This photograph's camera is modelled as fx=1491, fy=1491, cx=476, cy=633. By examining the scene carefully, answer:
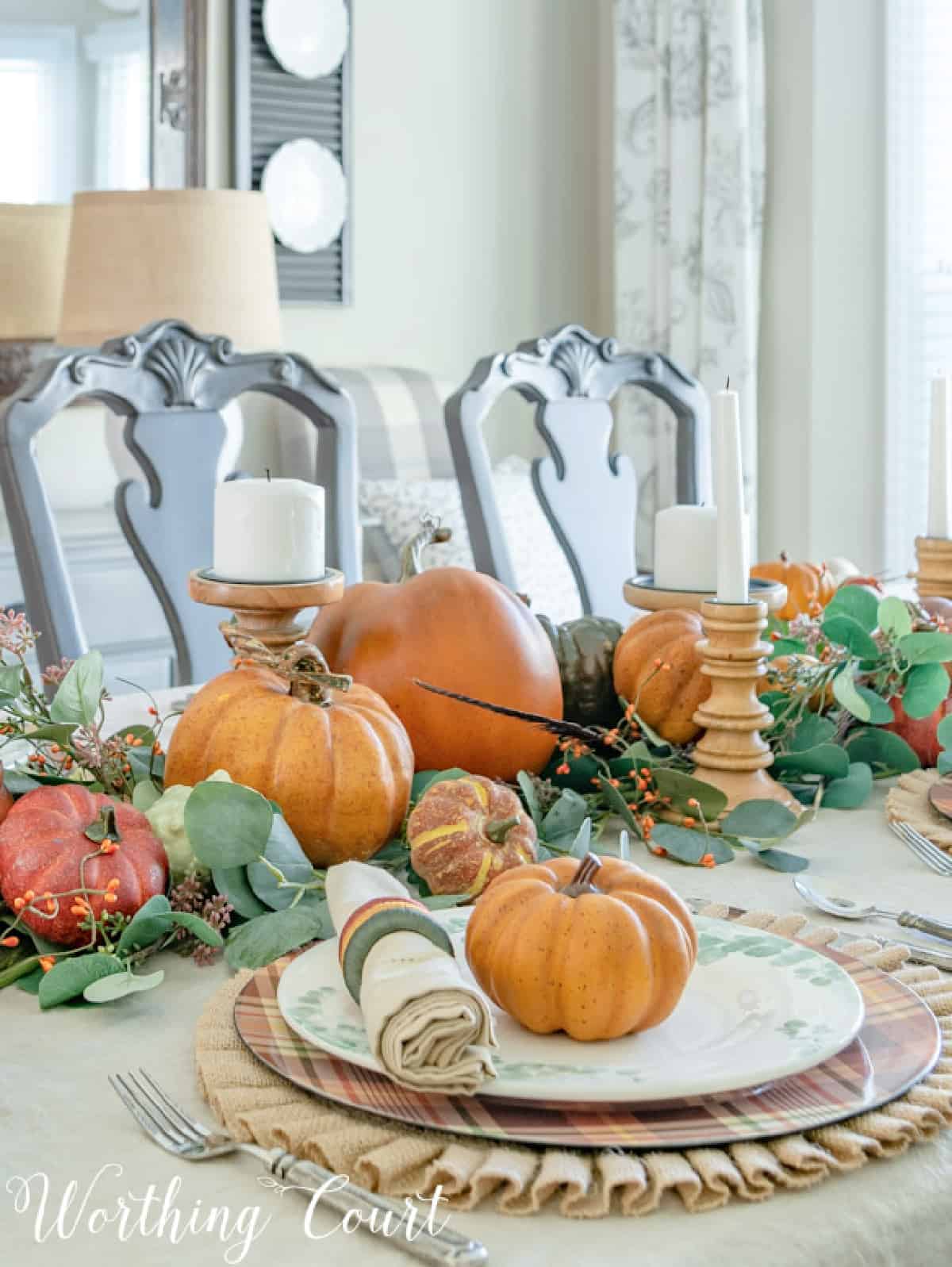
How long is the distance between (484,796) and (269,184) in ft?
9.12

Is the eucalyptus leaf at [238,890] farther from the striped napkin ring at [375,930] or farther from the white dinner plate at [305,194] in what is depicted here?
the white dinner plate at [305,194]

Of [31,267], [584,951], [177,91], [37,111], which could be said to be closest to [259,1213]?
[584,951]

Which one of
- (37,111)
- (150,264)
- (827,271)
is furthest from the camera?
(827,271)

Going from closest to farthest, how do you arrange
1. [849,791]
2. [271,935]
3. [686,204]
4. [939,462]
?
[271,935] → [849,791] → [939,462] → [686,204]

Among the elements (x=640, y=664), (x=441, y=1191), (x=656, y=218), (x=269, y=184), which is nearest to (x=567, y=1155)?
(x=441, y=1191)

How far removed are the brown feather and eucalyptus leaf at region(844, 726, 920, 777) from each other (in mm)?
207

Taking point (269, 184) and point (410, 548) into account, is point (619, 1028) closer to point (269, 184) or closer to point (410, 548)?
point (410, 548)

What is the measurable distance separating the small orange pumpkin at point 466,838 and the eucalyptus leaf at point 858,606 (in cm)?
45

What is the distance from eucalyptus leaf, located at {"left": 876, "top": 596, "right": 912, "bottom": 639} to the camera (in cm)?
112

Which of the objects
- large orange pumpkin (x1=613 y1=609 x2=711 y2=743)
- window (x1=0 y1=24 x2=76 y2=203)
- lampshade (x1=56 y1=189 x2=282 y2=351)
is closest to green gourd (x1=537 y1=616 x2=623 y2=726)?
large orange pumpkin (x1=613 y1=609 x2=711 y2=743)

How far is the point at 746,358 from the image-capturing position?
11.3ft

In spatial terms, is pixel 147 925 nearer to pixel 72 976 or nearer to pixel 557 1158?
pixel 72 976

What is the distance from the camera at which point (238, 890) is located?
768mm

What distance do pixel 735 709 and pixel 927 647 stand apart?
0.20 metres
